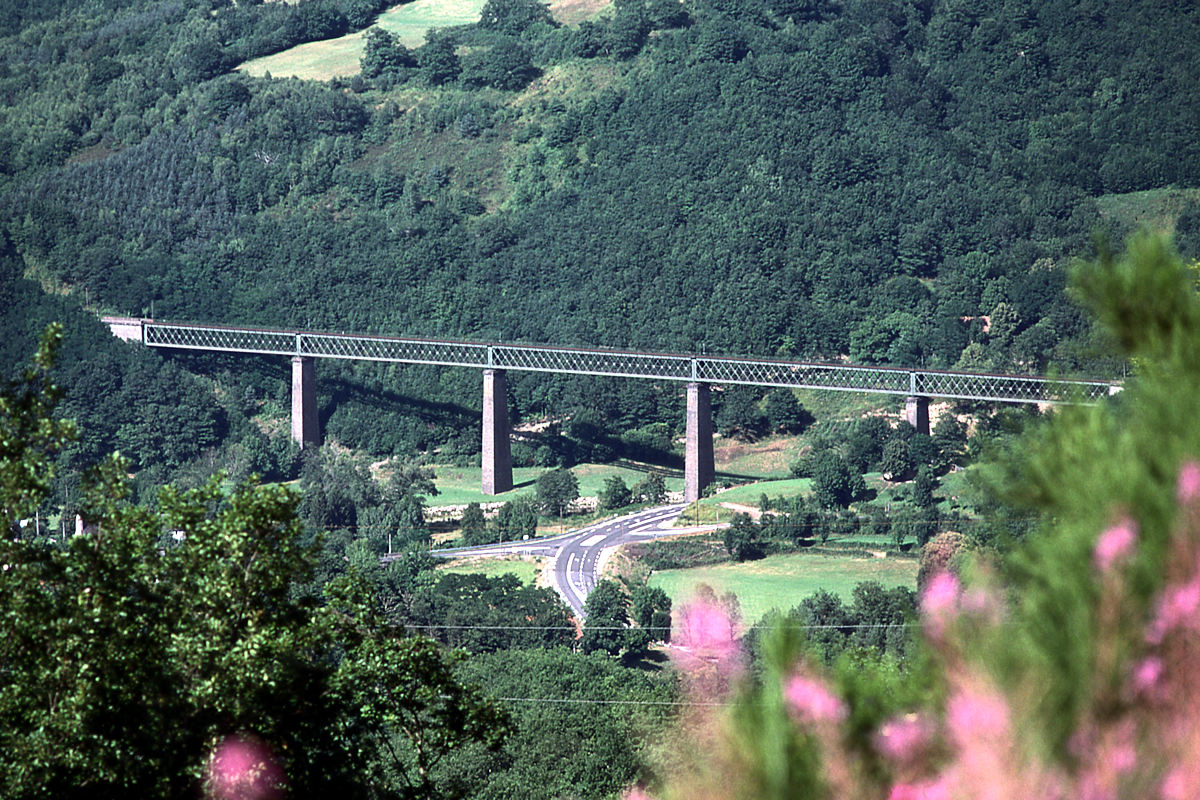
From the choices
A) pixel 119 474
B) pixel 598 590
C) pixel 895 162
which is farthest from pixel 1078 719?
pixel 895 162

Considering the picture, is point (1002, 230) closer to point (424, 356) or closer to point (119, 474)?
point (424, 356)

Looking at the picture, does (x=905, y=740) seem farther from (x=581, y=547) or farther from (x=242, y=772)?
(x=581, y=547)

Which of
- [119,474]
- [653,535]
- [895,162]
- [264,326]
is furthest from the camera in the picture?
[895,162]

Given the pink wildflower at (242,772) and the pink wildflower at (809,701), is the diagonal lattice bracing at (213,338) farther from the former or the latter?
the pink wildflower at (809,701)

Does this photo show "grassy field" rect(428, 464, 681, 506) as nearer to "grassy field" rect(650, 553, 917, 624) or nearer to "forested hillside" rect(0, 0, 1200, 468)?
"forested hillside" rect(0, 0, 1200, 468)

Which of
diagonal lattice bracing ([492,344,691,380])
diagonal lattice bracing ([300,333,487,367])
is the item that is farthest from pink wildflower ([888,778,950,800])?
diagonal lattice bracing ([300,333,487,367])

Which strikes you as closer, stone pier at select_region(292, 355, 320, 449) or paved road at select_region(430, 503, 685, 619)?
paved road at select_region(430, 503, 685, 619)
